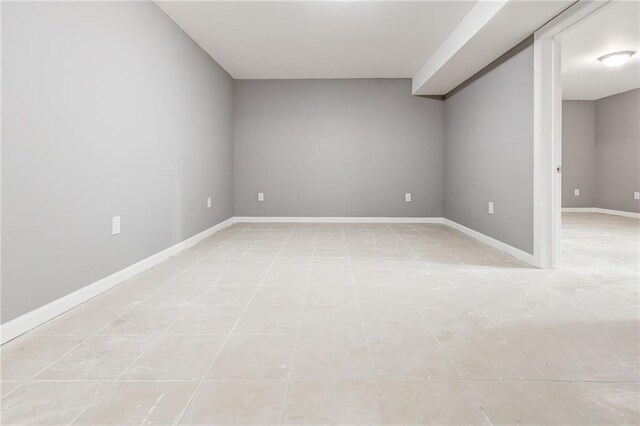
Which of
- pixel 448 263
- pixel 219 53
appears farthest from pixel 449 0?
pixel 219 53

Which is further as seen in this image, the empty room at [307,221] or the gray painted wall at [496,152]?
the gray painted wall at [496,152]

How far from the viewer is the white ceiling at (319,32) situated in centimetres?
297

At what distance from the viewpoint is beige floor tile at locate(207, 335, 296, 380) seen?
123cm

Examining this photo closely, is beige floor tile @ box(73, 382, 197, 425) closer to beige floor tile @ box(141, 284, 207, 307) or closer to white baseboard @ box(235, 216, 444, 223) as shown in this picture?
beige floor tile @ box(141, 284, 207, 307)

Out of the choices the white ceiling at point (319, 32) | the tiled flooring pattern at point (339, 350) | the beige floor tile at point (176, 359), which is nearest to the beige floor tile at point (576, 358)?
the tiled flooring pattern at point (339, 350)

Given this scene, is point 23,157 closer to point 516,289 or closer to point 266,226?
point 516,289

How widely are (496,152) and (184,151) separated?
311 centimetres

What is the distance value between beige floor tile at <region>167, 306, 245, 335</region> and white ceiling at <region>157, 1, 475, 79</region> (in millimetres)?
2456

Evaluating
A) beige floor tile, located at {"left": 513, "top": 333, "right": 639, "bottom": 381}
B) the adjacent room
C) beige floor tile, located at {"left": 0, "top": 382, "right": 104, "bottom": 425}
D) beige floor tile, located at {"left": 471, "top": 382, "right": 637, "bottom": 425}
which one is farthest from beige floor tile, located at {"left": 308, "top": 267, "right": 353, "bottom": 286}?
the adjacent room

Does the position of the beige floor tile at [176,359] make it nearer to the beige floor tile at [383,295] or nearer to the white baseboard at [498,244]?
the beige floor tile at [383,295]

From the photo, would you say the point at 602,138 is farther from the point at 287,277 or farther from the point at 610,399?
the point at 610,399

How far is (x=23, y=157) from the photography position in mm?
1590

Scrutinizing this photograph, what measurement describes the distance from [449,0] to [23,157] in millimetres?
3084

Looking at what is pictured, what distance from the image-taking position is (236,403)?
3.52 feet
